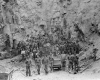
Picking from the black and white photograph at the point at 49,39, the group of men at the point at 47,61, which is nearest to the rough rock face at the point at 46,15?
the black and white photograph at the point at 49,39

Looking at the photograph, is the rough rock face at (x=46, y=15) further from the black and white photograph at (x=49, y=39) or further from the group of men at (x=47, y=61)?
the group of men at (x=47, y=61)

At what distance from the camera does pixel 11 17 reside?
21.5 meters

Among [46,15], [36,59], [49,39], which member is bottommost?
[36,59]

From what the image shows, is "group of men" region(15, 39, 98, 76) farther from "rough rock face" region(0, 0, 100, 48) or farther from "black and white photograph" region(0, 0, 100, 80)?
"rough rock face" region(0, 0, 100, 48)

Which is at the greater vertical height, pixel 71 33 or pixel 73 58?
pixel 71 33

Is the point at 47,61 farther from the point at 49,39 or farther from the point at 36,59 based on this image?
the point at 49,39

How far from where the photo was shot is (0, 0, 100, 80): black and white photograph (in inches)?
636

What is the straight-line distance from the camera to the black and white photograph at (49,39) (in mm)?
16156

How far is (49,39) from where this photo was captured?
68.9ft

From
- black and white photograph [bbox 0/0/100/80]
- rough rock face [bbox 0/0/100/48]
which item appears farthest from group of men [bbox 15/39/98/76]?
rough rock face [bbox 0/0/100/48]

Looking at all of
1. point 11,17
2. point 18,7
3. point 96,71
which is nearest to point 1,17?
point 11,17

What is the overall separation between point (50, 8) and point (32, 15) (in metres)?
2.57

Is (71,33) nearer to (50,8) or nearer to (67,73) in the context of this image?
(50,8)

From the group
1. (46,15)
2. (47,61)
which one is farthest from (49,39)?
(47,61)
